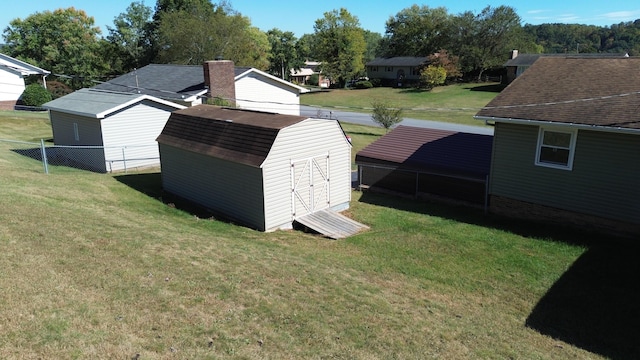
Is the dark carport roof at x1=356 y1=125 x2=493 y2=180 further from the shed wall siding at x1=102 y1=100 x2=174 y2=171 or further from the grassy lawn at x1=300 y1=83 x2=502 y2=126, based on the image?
the grassy lawn at x1=300 y1=83 x2=502 y2=126

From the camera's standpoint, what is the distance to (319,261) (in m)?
11.3

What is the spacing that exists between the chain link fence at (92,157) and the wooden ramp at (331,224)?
11.8 metres

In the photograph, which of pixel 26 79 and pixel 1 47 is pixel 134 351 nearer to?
pixel 26 79

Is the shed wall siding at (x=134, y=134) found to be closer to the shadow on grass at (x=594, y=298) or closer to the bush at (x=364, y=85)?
the shadow on grass at (x=594, y=298)

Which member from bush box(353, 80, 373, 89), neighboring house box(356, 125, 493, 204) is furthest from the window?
bush box(353, 80, 373, 89)

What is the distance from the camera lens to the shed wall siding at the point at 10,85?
40969 mm

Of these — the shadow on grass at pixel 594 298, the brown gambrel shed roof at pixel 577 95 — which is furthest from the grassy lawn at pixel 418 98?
the shadow on grass at pixel 594 298

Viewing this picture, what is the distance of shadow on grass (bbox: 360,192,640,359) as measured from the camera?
855 cm

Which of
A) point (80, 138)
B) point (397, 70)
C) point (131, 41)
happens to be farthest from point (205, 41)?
point (397, 70)

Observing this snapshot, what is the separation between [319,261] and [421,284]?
97.7 inches

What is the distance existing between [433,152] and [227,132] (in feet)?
28.1

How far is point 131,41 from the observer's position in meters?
64.2

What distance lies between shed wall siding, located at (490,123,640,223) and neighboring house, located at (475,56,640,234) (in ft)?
0.08

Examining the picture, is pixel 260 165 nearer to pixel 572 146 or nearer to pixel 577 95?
pixel 572 146
